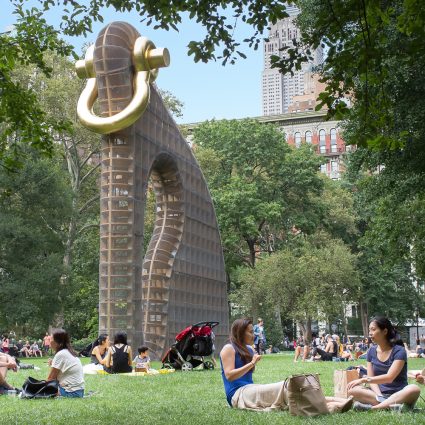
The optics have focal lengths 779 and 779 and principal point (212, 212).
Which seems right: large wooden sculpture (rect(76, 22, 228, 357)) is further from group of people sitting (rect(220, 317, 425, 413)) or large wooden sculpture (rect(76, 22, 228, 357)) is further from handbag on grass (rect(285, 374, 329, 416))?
handbag on grass (rect(285, 374, 329, 416))

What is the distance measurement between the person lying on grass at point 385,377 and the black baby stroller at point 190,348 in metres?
10.8

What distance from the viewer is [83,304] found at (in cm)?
4806

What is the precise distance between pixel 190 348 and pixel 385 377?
1153cm

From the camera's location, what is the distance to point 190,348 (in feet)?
66.2

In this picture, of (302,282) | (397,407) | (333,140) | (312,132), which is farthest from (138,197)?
(333,140)

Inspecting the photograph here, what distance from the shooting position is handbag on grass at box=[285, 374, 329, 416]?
852 cm

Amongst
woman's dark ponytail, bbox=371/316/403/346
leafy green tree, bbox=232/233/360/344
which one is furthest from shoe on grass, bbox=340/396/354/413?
leafy green tree, bbox=232/233/360/344

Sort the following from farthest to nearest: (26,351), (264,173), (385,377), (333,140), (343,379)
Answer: (333,140) → (264,173) → (26,351) → (343,379) → (385,377)

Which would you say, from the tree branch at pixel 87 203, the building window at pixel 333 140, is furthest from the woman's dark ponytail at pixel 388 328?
the building window at pixel 333 140

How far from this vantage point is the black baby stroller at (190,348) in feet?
65.6

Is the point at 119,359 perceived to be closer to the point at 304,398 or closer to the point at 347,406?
the point at 347,406

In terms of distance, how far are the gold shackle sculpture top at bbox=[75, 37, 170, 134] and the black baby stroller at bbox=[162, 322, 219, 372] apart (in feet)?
23.0

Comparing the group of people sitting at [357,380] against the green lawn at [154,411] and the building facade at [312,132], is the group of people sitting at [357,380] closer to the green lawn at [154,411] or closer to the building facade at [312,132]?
the green lawn at [154,411]

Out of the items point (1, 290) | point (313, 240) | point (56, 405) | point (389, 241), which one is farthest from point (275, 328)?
point (56, 405)
